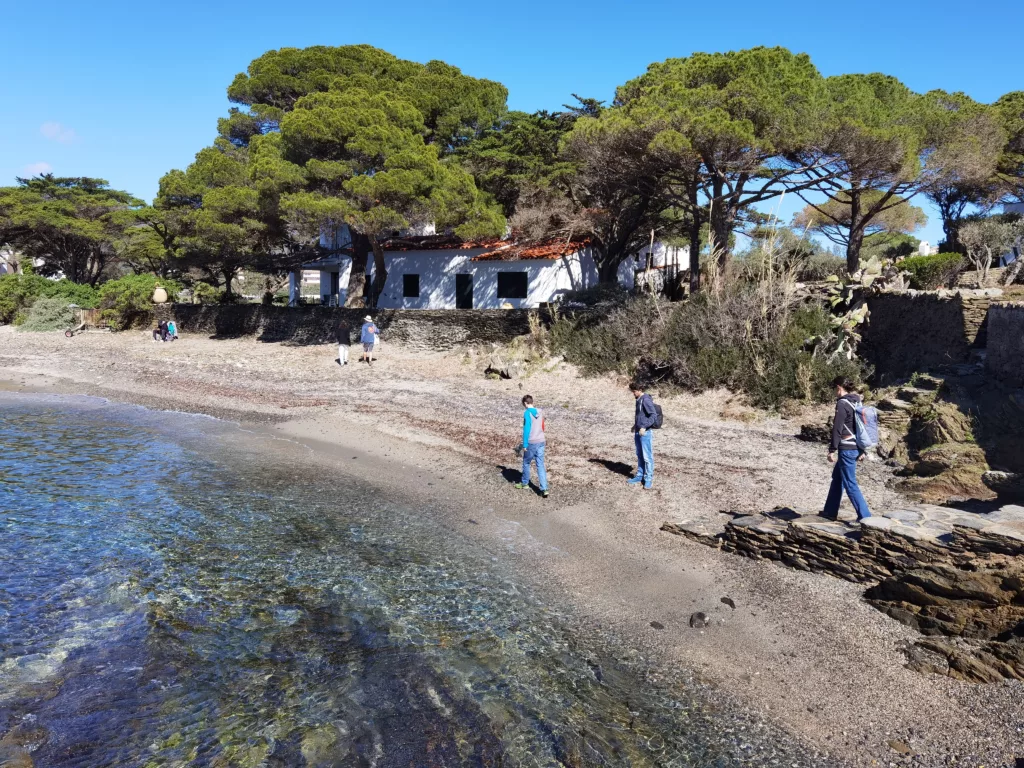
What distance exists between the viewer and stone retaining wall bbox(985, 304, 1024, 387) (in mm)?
12141

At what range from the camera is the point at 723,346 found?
17922mm

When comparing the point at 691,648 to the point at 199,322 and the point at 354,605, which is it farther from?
the point at 199,322

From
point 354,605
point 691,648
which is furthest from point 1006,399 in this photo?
point 354,605

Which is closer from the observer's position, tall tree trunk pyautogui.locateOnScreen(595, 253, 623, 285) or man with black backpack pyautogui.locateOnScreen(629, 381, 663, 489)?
man with black backpack pyautogui.locateOnScreen(629, 381, 663, 489)

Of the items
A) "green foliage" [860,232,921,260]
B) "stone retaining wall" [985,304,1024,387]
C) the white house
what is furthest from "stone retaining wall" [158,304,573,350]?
"green foliage" [860,232,921,260]

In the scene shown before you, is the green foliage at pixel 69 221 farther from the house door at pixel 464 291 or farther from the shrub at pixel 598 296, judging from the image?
the shrub at pixel 598 296

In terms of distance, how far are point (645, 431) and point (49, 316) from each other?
34.6 m

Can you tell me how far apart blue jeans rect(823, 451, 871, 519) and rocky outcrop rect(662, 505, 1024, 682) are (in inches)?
13.0

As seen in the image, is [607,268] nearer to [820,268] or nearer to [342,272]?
[820,268]

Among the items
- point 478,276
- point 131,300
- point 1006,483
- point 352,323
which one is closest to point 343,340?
point 352,323

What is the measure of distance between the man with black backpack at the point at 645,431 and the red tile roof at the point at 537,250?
18.4 meters

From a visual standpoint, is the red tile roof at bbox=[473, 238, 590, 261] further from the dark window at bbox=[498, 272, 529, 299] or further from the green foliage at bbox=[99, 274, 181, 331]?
the green foliage at bbox=[99, 274, 181, 331]

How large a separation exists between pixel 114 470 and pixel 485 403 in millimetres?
8841

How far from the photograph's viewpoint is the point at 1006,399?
1180 cm
